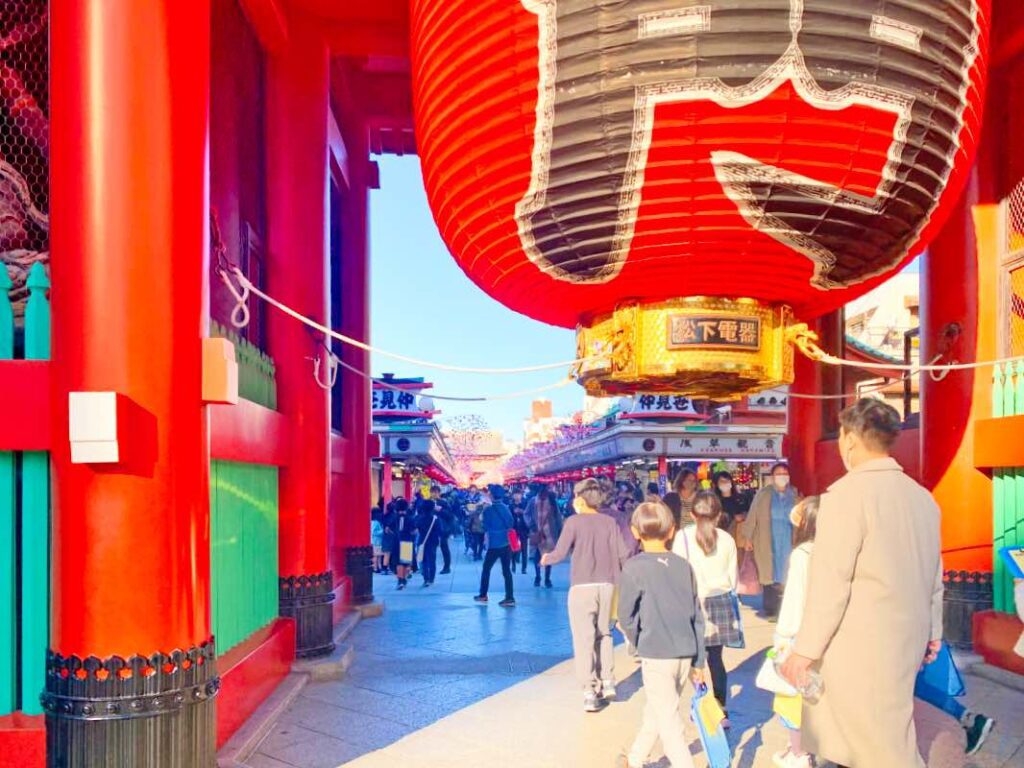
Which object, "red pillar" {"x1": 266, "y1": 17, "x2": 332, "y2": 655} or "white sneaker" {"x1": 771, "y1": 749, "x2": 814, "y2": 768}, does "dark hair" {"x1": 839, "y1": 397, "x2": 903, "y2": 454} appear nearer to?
"white sneaker" {"x1": 771, "y1": 749, "x2": 814, "y2": 768}

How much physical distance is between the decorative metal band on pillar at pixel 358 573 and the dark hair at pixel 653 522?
7.51 metres

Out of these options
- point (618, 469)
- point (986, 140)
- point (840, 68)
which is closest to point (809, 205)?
point (840, 68)

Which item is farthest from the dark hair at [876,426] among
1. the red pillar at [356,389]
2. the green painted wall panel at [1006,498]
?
the red pillar at [356,389]

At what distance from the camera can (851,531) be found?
127 inches

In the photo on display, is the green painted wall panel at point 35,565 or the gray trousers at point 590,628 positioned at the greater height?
the green painted wall panel at point 35,565

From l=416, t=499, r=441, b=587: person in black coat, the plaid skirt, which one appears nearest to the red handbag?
the plaid skirt

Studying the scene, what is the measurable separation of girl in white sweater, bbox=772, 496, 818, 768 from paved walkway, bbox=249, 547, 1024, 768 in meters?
0.65

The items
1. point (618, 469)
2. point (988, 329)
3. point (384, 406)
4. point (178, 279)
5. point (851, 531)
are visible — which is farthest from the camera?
point (618, 469)

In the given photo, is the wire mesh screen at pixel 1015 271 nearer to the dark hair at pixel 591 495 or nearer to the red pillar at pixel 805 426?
the red pillar at pixel 805 426

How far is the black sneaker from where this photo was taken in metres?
4.98

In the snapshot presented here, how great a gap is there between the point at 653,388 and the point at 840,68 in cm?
142

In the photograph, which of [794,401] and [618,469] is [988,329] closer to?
[794,401]

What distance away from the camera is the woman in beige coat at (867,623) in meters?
3.17

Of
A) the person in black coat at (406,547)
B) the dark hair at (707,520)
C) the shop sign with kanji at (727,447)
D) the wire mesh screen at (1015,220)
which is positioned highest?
the wire mesh screen at (1015,220)
